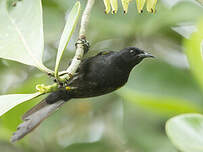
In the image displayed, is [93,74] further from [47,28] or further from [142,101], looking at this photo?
[47,28]

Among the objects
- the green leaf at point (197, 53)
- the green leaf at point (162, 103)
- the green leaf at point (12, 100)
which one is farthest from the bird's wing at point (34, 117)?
the green leaf at point (197, 53)

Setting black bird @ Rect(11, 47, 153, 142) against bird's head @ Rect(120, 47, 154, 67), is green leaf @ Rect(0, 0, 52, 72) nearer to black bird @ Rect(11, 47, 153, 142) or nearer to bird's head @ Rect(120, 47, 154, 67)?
black bird @ Rect(11, 47, 153, 142)

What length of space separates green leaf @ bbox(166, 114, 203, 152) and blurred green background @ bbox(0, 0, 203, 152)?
17.8 inches

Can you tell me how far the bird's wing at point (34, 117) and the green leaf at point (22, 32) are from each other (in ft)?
1.85

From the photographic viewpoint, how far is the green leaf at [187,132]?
193 centimetres

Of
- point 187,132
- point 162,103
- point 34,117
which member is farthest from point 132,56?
point 187,132

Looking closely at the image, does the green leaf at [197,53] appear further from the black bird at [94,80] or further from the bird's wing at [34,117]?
the bird's wing at [34,117]

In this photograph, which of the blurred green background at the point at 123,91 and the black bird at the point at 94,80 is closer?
the black bird at the point at 94,80

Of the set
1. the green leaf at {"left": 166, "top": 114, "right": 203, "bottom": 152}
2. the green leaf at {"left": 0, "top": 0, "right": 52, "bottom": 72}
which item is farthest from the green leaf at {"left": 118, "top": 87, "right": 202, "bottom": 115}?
the green leaf at {"left": 0, "top": 0, "right": 52, "bottom": 72}

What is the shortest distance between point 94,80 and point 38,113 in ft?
1.30

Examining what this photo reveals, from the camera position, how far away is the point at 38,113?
2664 mm

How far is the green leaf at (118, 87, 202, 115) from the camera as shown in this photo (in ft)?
8.16

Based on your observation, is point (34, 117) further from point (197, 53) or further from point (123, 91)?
point (197, 53)

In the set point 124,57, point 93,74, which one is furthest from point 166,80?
point 93,74
